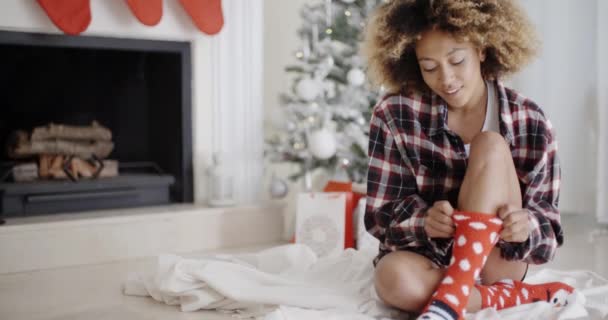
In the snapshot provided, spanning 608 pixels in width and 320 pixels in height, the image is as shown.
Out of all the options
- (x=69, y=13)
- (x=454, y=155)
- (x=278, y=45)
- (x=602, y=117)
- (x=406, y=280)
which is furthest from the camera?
(x=278, y=45)

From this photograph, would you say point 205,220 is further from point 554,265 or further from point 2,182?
point 554,265

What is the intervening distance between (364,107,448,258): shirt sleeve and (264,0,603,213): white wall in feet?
5.07

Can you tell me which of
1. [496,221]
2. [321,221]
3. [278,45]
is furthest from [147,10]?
[496,221]

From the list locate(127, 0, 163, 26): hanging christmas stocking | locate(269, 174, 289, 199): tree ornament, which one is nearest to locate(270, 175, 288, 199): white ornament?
locate(269, 174, 289, 199): tree ornament

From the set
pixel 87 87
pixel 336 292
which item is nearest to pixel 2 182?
pixel 87 87

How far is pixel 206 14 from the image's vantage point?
2.79 m

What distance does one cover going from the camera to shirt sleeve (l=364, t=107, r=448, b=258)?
67.5 inches

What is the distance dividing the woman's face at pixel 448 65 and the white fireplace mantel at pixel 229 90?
1355mm

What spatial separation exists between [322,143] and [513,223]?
4.34 ft

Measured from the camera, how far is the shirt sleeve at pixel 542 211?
63.6 inches

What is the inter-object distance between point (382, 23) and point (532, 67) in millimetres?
1892

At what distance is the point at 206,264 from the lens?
6.37ft

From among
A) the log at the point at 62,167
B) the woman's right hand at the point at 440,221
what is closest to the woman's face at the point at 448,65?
the woman's right hand at the point at 440,221

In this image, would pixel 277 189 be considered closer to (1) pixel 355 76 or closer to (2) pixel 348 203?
(2) pixel 348 203
